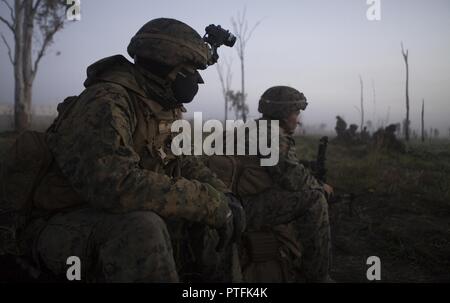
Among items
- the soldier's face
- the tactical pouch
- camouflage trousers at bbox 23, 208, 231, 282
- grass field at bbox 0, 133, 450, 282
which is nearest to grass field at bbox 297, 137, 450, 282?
grass field at bbox 0, 133, 450, 282

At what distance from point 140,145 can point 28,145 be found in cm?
49

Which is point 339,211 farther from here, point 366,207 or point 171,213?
point 171,213

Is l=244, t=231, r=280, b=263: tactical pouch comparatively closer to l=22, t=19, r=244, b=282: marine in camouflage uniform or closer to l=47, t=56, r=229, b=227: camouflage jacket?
l=22, t=19, r=244, b=282: marine in camouflage uniform

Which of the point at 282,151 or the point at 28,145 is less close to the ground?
the point at 28,145

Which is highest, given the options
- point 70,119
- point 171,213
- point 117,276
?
point 70,119

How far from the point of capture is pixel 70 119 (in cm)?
164

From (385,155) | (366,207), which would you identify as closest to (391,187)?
(366,207)

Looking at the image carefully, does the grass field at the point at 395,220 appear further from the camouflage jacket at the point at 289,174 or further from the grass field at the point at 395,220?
the camouflage jacket at the point at 289,174

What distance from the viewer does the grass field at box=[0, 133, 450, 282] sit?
3602 millimetres

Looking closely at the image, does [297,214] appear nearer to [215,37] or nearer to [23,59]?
[215,37]

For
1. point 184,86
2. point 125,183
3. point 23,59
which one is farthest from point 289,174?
point 23,59

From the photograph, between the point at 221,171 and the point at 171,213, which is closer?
the point at 171,213

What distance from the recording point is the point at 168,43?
6.45 feet

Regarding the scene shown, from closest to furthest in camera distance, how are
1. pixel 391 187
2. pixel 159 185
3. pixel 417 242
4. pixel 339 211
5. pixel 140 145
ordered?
1. pixel 159 185
2. pixel 140 145
3. pixel 417 242
4. pixel 339 211
5. pixel 391 187
